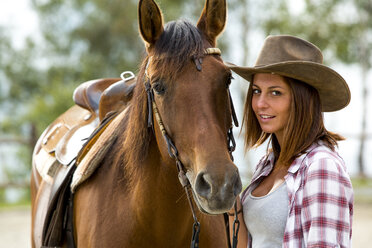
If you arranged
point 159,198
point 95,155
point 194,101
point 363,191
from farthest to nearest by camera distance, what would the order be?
point 363,191
point 95,155
point 159,198
point 194,101

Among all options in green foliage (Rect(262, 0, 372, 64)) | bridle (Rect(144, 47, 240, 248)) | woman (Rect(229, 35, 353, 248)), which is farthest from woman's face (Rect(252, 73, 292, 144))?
green foliage (Rect(262, 0, 372, 64))

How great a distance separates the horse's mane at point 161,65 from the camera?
2.03 metres

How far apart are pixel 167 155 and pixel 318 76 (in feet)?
2.51

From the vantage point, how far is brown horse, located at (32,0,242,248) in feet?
6.09

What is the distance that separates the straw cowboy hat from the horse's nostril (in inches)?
23.4

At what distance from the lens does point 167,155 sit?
2.12m

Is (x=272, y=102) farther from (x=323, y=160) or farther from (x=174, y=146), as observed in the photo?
(x=174, y=146)

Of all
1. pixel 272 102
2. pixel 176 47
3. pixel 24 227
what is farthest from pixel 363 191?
pixel 176 47

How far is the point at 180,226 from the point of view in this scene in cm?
231

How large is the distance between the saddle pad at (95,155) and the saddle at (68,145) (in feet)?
0.48

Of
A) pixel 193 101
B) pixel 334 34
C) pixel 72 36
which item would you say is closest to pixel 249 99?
pixel 193 101

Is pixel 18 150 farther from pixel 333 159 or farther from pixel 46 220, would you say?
pixel 333 159

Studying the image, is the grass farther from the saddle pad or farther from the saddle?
the saddle pad

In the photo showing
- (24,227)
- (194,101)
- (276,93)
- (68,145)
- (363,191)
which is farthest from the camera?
(363,191)
